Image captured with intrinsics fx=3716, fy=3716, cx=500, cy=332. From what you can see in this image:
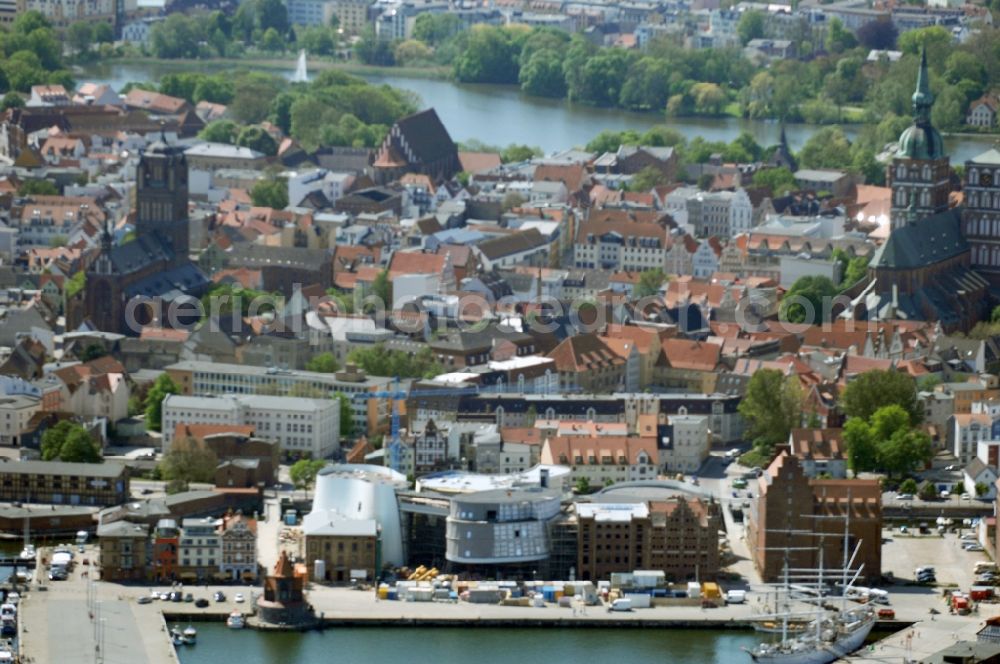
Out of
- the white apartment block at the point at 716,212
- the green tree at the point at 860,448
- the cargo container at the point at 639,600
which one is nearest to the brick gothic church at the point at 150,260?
the white apartment block at the point at 716,212

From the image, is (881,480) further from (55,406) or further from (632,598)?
(55,406)

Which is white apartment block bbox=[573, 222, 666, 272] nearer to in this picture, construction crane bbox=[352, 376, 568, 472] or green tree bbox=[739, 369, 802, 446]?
construction crane bbox=[352, 376, 568, 472]

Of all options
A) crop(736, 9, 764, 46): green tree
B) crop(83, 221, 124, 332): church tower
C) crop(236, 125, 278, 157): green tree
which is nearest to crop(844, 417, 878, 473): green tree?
crop(83, 221, 124, 332): church tower

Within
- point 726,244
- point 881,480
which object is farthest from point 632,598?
point 726,244

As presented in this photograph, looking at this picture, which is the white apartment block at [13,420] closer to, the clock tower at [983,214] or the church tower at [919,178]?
the church tower at [919,178]

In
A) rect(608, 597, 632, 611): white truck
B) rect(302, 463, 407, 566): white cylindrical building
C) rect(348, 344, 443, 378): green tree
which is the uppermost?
rect(348, 344, 443, 378): green tree
